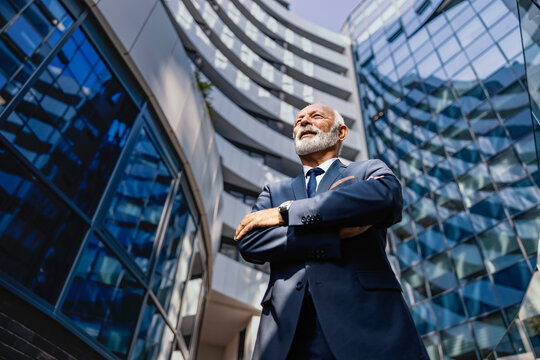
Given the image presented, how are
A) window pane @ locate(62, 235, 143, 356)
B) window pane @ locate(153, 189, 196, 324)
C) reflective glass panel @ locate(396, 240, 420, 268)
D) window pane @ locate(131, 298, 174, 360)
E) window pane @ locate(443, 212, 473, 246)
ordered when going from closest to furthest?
window pane @ locate(62, 235, 143, 356) → window pane @ locate(131, 298, 174, 360) → window pane @ locate(153, 189, 196, 324) → window pane @ locate(443, 212, 473, 246) → reflective glass panel @ locate(396, 240, 420, 268)

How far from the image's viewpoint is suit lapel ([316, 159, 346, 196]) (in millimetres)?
1702

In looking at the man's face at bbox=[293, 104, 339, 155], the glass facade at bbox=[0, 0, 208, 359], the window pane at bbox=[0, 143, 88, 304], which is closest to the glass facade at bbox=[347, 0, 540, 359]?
the glass facade at bbox=[0, 0, 208, 359]

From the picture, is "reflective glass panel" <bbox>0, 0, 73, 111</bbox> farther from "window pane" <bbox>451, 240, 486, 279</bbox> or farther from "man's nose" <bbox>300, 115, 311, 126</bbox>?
"window pane" <bbox>451, 240, 486, 279</bbox>

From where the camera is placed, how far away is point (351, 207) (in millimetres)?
1381

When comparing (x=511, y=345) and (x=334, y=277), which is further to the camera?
(x=511, y=345)

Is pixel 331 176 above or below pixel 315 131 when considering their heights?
below

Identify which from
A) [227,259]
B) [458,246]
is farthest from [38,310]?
[458,246]

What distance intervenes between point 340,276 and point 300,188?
0.53m

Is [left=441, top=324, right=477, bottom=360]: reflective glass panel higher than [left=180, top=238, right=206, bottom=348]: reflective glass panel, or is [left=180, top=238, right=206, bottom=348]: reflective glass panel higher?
[left=441, top=324, right=477, bottom=360]: reflective glass panel

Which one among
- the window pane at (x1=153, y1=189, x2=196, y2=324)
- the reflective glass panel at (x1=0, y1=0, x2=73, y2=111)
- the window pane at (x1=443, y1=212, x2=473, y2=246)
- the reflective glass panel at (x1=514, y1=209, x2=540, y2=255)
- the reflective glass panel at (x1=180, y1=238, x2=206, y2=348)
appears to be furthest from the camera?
the window pane at (x1=443, y1=212, x2=473, y2=246)

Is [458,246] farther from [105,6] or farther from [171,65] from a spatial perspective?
[105,6]

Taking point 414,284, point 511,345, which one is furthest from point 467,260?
point 511,345

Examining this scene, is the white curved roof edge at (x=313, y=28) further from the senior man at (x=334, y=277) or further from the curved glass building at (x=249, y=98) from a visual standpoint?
the senior man at (x=334, y=277)

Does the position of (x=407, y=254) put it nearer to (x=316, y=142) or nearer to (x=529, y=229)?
(x=529, y=229)
